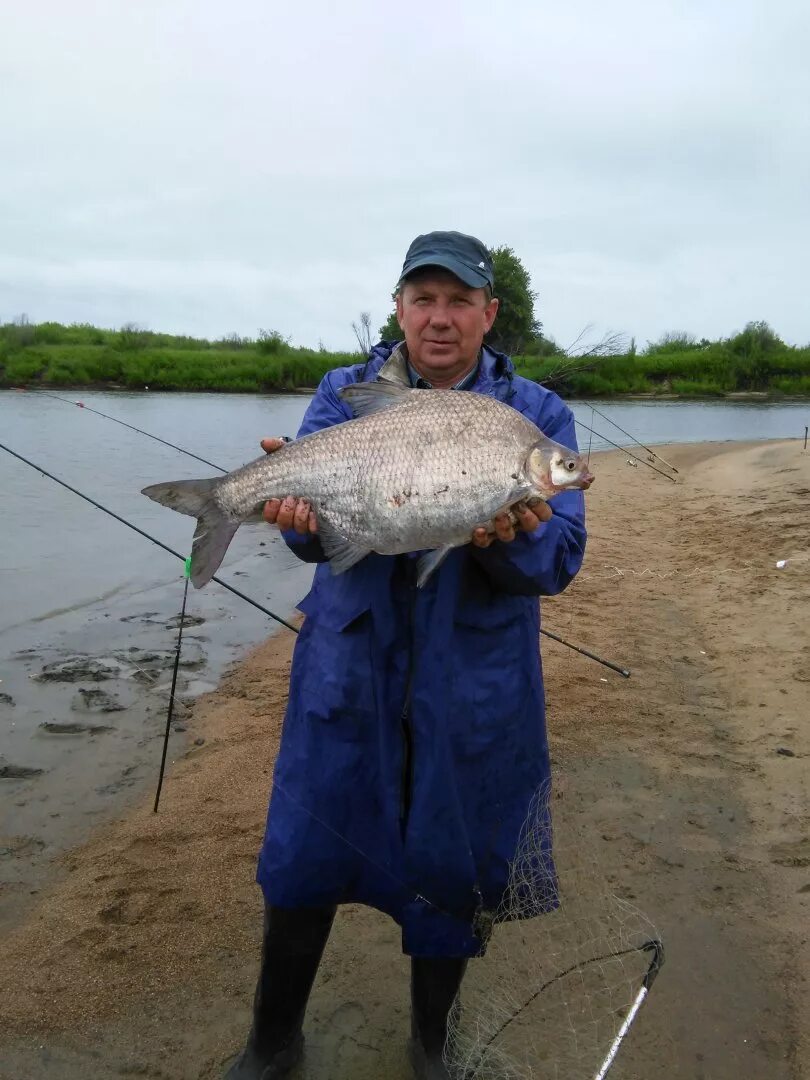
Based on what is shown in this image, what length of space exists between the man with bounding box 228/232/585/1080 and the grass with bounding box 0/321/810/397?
155ft

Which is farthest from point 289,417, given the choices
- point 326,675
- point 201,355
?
point 326,675

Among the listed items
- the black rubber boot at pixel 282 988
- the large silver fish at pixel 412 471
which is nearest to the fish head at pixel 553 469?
the large silver fish at pixel 412 471

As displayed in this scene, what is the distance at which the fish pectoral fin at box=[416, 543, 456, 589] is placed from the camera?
2277 millimetres

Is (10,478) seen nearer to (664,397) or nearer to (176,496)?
(176,496)

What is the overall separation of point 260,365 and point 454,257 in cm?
5557

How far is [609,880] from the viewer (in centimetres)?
358

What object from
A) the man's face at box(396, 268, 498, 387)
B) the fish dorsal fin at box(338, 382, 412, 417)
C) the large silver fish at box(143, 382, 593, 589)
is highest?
the man's face at box(396, 268, 498, 387)

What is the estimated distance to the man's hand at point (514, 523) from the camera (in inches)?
93.4

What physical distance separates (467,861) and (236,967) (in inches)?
54.6

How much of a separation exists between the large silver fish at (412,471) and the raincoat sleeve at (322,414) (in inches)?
3.6

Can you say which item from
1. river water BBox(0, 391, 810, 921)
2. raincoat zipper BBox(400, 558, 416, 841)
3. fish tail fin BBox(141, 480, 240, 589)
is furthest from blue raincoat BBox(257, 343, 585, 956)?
river water BBox(0, 391, 810, 921)

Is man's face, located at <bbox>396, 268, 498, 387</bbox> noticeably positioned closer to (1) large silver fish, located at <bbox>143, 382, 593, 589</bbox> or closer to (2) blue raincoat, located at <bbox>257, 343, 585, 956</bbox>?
(1) large silver fish, located at <bbox>143, 382, 593, 589</bbox>

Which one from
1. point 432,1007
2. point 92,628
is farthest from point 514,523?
point 92,628

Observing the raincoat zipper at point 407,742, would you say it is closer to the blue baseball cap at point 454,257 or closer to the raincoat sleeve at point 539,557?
the raincoat sleeve at point 539,557
